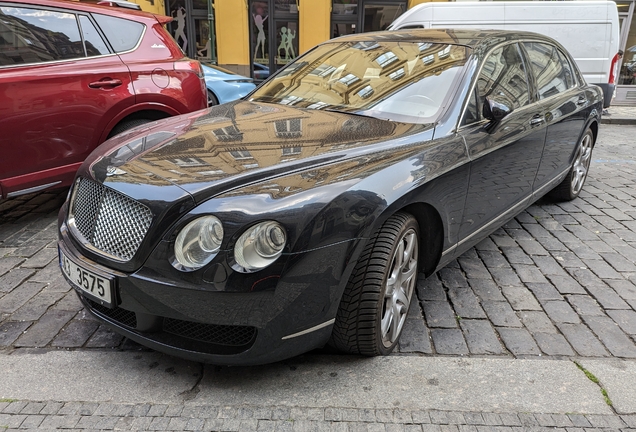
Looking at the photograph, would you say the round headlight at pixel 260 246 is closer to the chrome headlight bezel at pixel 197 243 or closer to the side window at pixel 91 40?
the chrome headlight bezel at pixel 197 243

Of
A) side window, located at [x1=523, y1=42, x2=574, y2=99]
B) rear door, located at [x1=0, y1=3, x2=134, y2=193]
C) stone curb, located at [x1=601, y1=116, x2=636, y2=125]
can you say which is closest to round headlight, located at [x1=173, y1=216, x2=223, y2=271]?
rear door, located at [x1=0, y1=3, x2=134, y2=193]

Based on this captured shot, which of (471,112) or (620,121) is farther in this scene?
(620,121)

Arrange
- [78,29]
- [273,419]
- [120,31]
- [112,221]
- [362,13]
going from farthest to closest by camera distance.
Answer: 1. [362,13]
2. [120,31]
3. [78,29]
4. [112,221]
5. [273,419]

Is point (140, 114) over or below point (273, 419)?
over

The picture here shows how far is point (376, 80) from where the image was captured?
331cm

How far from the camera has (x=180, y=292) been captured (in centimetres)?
206

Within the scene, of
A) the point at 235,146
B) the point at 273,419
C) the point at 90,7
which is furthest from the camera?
the point at 90,7

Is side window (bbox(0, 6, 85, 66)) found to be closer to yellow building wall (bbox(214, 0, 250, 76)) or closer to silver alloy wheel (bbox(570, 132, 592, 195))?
silver alloy wheel (bbox(570, 132, 592, 195))

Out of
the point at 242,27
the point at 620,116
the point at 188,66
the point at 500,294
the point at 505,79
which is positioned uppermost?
the point at 505,79

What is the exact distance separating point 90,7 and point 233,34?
9.66 metres

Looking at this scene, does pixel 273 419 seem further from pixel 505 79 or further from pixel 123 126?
pixel 123 126

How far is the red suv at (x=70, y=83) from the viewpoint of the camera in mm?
3918

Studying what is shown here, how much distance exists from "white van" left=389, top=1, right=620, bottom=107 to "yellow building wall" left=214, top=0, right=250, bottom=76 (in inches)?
219

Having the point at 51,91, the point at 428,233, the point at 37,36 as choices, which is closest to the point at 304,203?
the point at 428,233
